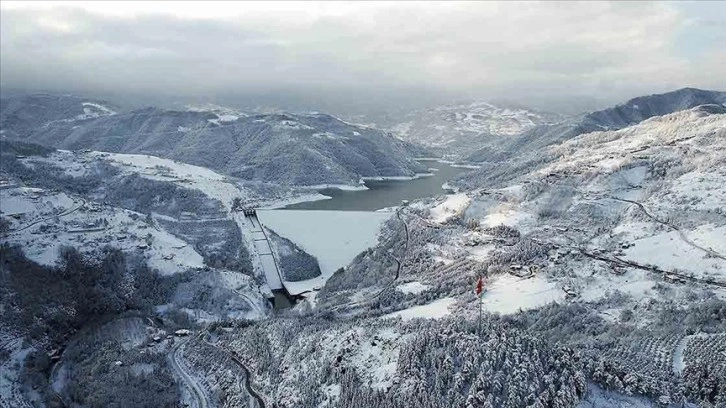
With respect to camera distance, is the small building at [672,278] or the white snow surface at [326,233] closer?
the small building at [672,278]

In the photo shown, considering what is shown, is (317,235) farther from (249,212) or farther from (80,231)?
(80,231)

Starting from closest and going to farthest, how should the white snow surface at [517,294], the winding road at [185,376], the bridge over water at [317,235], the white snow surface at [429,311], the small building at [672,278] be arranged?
the winding road at [185,376]
the small building at [672,278]
the white snow surface at [517,294]
the white snow surface at [429,311]
the bridge over water at [317,235]

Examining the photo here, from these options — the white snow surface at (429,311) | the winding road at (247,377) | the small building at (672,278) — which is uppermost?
the small building at (672,278)

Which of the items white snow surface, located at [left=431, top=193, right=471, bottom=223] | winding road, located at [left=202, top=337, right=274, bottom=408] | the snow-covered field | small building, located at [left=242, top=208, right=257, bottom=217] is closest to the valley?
winding road, located at [left=202, top=337, right=274, bottom=408]

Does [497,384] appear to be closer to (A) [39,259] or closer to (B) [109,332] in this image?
(B) [109,332]

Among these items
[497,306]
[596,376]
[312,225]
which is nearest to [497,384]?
[596,376]

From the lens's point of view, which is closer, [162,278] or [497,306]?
[497,306]

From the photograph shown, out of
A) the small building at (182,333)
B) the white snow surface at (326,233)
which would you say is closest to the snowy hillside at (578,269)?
the white snow surface at (326,233)

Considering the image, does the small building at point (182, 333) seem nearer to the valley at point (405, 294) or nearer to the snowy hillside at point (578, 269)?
the valley at point (405, 294)

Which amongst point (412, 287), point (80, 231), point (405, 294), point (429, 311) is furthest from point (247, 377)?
point (80, 231)
